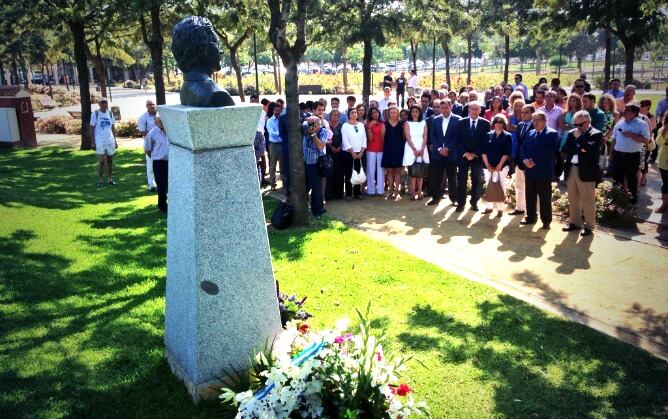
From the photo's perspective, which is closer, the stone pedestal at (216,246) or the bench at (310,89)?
the stone pedestal at (216,246)

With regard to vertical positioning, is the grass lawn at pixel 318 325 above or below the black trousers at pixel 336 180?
below

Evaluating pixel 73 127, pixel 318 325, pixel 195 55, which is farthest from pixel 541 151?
pixel 73 127

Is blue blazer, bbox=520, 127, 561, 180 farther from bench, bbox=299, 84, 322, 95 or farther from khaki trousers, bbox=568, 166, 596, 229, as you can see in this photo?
bench, bbox=299, 84, 322, 95

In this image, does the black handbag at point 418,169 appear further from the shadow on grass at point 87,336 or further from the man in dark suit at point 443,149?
the shadow on grass at point 87,336

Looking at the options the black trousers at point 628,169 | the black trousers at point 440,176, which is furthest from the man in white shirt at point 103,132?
the black trousers at point 628,169

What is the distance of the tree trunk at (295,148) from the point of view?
8.89 metres

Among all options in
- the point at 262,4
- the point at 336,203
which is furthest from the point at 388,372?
the point at 262,4

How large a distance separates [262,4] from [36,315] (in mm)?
13598

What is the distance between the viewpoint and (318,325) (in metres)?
5.70

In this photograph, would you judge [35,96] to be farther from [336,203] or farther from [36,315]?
[36,315]

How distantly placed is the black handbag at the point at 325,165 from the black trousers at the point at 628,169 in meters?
5.38

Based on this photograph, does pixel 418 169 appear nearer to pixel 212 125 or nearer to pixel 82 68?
pixel 212 125

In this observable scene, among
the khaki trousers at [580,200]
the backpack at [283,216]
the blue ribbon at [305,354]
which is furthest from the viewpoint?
the backpack at [283,216]

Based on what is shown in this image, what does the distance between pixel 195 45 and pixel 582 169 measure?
21.2 feet
